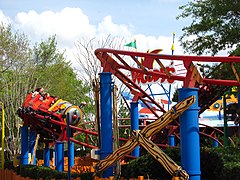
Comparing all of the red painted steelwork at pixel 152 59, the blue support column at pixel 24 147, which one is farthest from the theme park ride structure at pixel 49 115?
the red painted steelwork at pixel 152 59

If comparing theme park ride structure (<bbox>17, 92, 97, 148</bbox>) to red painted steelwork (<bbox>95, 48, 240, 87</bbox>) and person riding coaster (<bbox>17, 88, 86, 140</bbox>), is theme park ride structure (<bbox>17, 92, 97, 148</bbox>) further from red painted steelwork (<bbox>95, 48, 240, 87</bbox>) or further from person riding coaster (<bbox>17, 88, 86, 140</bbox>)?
red painted steelwork (<bbox>95, 48, 240, 87</bbox>)

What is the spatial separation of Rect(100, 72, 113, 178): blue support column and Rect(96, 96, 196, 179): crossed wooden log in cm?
37

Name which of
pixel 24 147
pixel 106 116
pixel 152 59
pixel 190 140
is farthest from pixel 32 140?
pixel 190 140

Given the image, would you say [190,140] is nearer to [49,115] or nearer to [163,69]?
[163,69]

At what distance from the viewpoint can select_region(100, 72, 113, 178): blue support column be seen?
36.4ft

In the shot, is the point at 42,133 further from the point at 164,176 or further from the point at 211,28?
the point at 164,176

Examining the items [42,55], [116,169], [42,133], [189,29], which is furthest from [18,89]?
[116,169]

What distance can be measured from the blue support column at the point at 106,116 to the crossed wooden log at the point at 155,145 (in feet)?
1.22

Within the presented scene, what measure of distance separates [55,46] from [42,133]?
15770 millimetres

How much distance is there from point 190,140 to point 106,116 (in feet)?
9.31

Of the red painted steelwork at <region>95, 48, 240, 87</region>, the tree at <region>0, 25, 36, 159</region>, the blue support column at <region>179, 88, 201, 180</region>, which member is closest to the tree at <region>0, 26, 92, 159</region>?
the tree at <region>0, 25, 36, 159</region>

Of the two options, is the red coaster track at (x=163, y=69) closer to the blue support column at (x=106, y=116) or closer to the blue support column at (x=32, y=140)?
the blue support column at (x=106, y=116)

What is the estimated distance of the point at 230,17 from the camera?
1579 cm

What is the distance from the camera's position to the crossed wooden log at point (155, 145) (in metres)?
8.73
